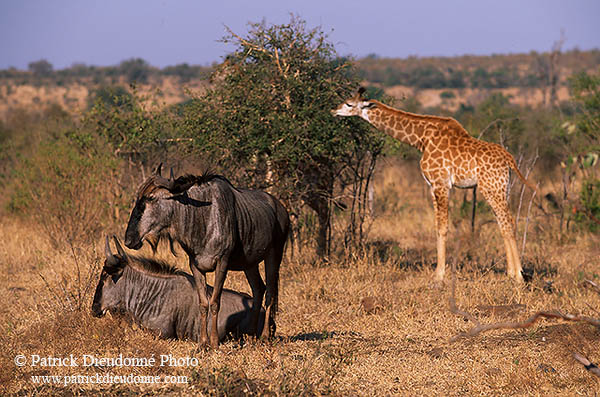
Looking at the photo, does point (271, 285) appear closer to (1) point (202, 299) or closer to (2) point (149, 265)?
(1) point (202, 299)

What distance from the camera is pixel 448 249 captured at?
12859mm

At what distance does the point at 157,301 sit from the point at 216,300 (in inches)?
43.4

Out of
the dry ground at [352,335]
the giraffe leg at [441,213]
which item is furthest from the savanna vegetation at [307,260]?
the giraffe leg at [441,213]

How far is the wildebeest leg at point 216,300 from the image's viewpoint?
604 centimetres

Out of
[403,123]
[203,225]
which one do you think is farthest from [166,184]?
[403,123]

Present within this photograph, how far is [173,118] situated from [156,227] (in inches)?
272

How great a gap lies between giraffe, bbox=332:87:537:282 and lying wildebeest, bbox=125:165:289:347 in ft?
13.6

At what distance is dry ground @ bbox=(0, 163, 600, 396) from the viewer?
5.58m

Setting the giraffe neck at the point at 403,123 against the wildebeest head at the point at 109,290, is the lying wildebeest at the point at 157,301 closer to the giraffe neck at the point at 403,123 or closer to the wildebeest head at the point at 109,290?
the wildebeest head at the point at 109,290

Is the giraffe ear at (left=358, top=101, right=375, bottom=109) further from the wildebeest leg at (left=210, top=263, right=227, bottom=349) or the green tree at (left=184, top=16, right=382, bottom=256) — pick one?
the wildebeest leg at (left=210, top=263, right=227, bottom=349)

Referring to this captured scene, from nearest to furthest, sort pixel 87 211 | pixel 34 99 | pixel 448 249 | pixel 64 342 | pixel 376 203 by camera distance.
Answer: pixel 64 342 → pixel 87 211 → pixel 448 249 → pixel 376 203 → pixel 34 99

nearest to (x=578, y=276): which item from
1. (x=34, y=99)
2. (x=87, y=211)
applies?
(x=87, y=211)

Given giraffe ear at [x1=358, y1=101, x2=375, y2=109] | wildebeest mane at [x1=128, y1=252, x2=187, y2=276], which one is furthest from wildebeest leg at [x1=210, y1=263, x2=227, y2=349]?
giraffe ear at [x1=358, y1=101, x2=375, y2=109]

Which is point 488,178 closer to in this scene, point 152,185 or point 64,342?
point 152,185
